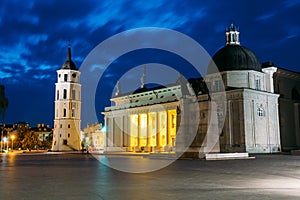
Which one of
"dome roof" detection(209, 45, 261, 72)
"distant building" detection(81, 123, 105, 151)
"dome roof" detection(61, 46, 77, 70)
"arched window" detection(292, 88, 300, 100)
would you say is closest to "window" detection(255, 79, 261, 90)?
"dome roof" detection(209, 45, 261, 72)

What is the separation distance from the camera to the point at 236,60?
57.1m

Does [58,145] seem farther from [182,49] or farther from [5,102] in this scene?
[182,49]

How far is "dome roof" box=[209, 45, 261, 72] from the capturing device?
5675 centimetres

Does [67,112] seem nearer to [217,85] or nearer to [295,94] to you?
[217,85]

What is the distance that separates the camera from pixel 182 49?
47125 millimetres

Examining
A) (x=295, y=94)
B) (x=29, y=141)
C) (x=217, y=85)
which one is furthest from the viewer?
(x=29, y=141)

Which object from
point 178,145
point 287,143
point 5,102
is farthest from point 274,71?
point 5,102

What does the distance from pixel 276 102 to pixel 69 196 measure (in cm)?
5279

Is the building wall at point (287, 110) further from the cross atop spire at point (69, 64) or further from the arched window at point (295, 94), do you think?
A: the cross atop spire at point (69, 64)

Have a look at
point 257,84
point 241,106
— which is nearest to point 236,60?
point 257,84

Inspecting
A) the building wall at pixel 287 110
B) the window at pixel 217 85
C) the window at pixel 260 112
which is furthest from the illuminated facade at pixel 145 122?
the building wall at pixel 287 110

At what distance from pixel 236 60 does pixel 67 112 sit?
5049 cm

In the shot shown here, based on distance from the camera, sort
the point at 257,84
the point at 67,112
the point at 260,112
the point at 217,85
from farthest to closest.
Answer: the point at 67,112
the point at 217,85
the point at 257,84
the point at 260,112

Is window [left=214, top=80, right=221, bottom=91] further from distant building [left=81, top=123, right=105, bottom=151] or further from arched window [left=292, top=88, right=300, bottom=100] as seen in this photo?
distant building [left=81, top=123, right=105, bottom=151]
